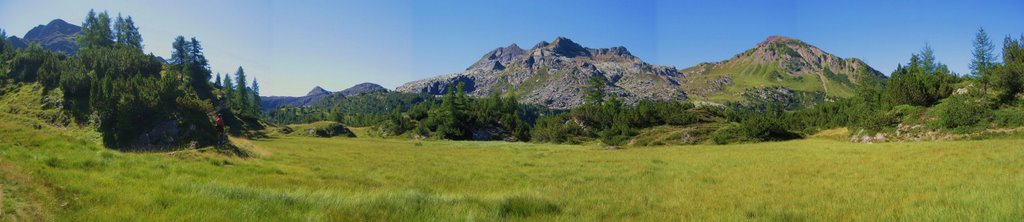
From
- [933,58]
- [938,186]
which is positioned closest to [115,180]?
[938,186]

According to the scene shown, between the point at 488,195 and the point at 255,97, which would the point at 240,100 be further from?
the point at 488,195

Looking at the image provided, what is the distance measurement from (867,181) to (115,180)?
74.3 feet

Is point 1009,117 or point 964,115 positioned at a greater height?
point 964,115

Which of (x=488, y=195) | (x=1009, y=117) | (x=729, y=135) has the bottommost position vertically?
(x=488, y=195)

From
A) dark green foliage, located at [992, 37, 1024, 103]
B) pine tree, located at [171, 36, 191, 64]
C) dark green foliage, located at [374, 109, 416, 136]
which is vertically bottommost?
dark green foliage, located at [374, 109, 416, 136]

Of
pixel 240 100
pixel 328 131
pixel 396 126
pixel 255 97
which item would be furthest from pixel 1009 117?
pixel 255 97

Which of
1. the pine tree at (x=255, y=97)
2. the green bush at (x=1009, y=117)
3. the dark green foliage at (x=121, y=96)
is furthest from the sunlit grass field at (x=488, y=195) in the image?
the pine tree at (x=255, y=97)

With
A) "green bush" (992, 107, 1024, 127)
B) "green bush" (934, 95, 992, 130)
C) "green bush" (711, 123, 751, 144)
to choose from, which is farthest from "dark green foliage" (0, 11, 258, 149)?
"green bush" (992, 107, 1024, 127)

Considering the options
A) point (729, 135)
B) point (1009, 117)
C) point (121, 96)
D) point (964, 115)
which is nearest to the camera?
point (1009, 117)

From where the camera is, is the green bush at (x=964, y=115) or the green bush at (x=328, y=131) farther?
the green bush at (x=328, y=131)

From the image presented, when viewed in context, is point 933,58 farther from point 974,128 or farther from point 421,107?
point 421,107

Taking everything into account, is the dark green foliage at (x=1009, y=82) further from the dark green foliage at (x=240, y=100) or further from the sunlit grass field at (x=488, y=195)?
the dark green foliage at (x=240, y=100)

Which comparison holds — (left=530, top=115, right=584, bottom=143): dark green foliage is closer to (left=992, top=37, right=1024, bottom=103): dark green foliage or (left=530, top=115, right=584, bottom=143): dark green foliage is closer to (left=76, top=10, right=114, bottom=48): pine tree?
(left=992, top=37, right=1024, bottom=103): dark green foliage

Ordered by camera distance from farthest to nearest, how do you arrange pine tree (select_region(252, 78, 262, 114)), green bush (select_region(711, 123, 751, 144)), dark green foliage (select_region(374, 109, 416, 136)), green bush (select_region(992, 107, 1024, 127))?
1. pine tree (select_region(252, 78, 262, 114))
2. dark green foliage (select_region(374, 109, 416, 136))
3. green bush (select_region(711, 123, 751, 144))
4. green bush (select_region(992, 107, 1024, 127))
